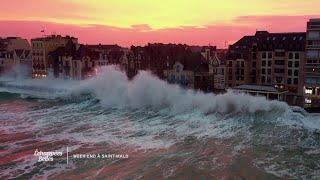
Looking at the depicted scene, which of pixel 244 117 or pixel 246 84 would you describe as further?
pixel 246 84

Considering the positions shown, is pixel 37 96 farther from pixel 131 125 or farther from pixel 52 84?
pixel 131 125

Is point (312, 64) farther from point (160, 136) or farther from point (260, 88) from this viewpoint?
point (160, 136)

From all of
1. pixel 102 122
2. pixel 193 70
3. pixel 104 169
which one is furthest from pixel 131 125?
pixel 193 70

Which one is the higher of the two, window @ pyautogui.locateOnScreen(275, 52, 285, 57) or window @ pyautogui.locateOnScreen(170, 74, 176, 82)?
window @ pyautogui.locateOnScreen(275, 52, 285, 57)

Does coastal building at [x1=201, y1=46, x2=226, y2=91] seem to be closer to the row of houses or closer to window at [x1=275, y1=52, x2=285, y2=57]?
the row of houses

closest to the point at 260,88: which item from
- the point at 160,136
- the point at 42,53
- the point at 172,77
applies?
the point at 172,77

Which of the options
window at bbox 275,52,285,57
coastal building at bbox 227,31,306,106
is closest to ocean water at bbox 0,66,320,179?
coastal building at bbox 227,31,306,106

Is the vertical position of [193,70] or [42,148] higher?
[193,70]
